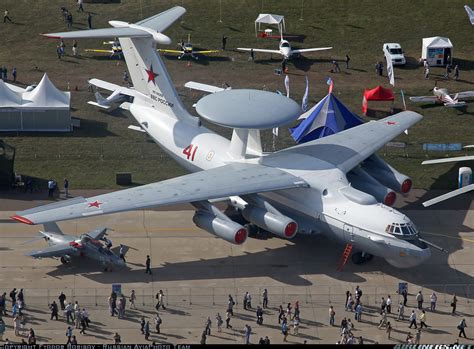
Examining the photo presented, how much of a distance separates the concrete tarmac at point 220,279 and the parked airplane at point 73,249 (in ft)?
2.38

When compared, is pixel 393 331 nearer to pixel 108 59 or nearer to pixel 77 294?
pixel 77 294

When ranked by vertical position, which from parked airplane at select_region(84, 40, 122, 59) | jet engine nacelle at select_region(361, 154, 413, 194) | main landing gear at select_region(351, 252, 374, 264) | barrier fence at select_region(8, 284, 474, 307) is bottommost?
barrier fence at select_region(8, 284, 474, 307)

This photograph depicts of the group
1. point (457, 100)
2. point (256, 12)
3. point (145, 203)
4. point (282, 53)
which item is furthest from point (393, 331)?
point (256, 12)

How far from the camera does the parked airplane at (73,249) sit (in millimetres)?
70750

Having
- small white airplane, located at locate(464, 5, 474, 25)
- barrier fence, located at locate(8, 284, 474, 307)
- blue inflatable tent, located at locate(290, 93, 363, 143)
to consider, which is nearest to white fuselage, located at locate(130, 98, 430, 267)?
barrier fence, located at locate(8, 284, 474, 307)

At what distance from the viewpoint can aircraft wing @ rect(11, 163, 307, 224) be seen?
6944 centimetres

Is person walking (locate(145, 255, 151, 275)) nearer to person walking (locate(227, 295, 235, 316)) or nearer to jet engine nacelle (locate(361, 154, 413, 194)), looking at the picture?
person walking (locate(227, 295, 235, 316))

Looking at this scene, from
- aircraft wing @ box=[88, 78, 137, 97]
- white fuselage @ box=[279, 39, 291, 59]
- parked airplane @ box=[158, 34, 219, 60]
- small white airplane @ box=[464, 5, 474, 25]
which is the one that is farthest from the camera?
small white airplane @ box=[464, 5, 474, 25]

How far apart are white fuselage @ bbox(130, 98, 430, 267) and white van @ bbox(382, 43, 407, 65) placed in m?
32.1

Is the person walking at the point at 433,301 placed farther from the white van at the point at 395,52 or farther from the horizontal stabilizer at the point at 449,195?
the white van at the point at 395,52

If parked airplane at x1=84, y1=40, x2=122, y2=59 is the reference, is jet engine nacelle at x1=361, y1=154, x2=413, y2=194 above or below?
below

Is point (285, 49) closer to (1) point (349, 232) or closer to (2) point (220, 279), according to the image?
(1) point (349, 232)

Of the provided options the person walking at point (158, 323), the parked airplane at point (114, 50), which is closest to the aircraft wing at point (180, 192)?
the person walking at point (158, 323)

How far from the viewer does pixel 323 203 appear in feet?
237
